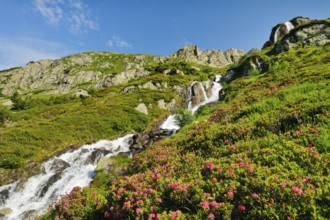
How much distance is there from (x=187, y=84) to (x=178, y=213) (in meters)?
72.4

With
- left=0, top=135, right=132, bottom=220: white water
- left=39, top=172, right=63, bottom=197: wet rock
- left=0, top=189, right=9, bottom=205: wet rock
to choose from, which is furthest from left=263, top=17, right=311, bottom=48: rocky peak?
left=0, top=189, right=9, bottom=205: wet rock

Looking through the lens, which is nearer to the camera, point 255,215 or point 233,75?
point 255,215

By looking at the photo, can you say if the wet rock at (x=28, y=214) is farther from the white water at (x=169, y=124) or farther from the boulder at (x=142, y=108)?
the boulder at (x=142, y=108)

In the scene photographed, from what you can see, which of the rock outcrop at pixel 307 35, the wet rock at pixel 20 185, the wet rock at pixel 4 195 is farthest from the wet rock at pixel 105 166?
the rock outcrop at pixel 307 35

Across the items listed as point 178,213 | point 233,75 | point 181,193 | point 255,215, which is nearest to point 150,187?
point 181,193

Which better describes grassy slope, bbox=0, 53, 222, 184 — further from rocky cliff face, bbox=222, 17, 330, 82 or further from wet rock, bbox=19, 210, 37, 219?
rocky cliff face, bbox=222, 17, 330, 82

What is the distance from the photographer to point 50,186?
2358 centimetres

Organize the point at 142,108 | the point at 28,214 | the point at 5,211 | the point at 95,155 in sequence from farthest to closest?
the point at 142,108 → the point at 95,155 → the point at 5,211 → the point at 28,214

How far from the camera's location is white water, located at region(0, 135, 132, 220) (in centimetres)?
2134

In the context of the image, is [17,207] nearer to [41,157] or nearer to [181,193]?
[41,157]

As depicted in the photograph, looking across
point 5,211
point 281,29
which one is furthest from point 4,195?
point 281,29

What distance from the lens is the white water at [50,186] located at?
21.3 m

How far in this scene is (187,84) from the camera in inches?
2995

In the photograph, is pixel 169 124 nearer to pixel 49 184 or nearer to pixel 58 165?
pixel 58 165
